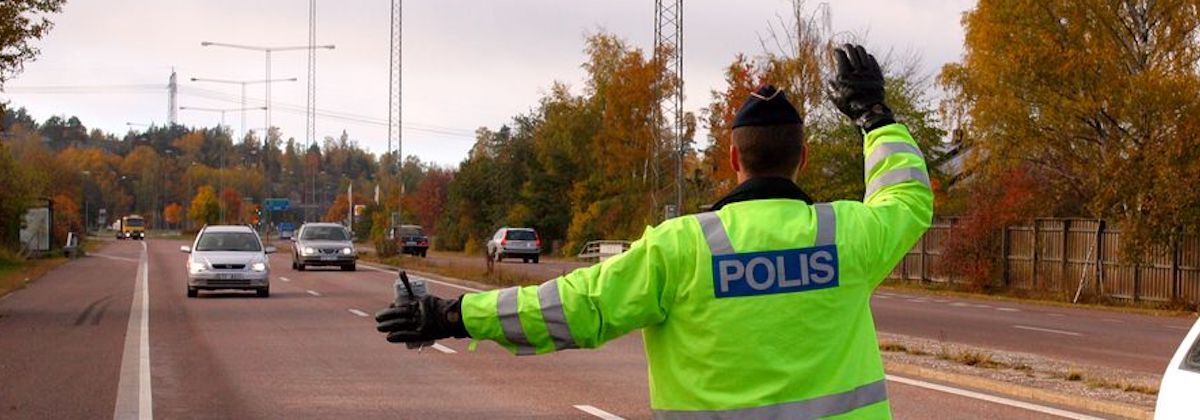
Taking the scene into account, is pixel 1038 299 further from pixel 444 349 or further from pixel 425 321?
pixel 425 321

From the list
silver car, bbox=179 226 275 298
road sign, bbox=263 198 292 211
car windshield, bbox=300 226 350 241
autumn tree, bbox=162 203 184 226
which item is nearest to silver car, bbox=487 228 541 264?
car windshield, bbox=300 226 350 241

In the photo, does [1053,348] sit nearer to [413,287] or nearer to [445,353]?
[445,353]

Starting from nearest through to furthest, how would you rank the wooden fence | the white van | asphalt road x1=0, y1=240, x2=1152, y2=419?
1. the white van
2. asphalt road x1=0, y1=240, x2=1152, y2=419
3. the wooden fence

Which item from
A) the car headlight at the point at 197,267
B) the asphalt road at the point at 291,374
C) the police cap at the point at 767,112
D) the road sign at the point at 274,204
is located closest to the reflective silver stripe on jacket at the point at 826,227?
the police cap at the point at 767,112

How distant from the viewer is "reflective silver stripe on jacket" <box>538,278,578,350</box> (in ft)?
12.0

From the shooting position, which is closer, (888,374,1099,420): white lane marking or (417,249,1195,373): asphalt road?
(888,374,1099,420): white lane marking

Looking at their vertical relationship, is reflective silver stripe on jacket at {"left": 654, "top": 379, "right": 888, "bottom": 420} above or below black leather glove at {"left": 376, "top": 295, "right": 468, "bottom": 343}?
below

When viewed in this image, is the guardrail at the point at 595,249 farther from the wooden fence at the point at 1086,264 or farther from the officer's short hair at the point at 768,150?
the officer's short hair at the point at 768,150

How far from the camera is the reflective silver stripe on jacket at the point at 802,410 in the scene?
3.61 meters

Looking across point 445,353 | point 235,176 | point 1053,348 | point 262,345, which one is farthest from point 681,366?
point 235,176

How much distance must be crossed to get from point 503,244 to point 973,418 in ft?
172

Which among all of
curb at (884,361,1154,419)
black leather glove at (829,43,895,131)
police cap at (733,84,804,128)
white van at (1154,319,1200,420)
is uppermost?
black leather glove at (829,43,895,131)

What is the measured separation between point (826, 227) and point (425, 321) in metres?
1.00

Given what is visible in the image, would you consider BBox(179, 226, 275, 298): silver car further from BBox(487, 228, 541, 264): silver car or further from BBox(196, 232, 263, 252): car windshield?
BBox(487, 228, 541, 264): silver car
